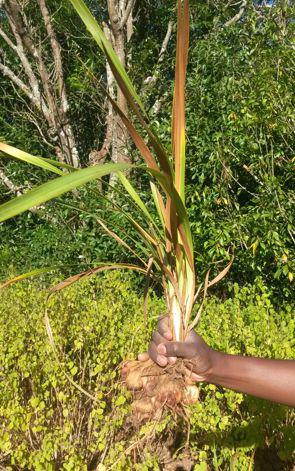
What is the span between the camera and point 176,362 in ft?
4.77

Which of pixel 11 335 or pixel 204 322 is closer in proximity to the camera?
pixel 11 335

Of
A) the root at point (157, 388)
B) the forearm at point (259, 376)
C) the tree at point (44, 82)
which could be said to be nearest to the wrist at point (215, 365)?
the forearm at point (259, 376)

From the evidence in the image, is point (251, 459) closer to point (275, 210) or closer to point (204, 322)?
point (204, 322)

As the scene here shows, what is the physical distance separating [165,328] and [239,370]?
282 mm

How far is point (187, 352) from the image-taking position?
4.49 feet

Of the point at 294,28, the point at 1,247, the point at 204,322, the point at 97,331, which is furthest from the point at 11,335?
the point at 1,247

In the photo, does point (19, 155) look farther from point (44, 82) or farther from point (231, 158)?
point (44, 82)

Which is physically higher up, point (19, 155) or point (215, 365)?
point (19, 155)

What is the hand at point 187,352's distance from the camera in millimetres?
1352

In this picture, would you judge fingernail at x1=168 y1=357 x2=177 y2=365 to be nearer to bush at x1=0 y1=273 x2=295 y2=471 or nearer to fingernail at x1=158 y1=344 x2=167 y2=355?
fingernail at x1=158 y1=344 x2=167 y2=355

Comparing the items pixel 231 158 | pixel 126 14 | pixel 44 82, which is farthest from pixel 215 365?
pixel 44 82

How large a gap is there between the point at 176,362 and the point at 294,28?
4.09 m

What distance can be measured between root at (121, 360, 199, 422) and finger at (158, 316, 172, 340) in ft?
0.27

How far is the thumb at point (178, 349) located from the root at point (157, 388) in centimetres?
5
